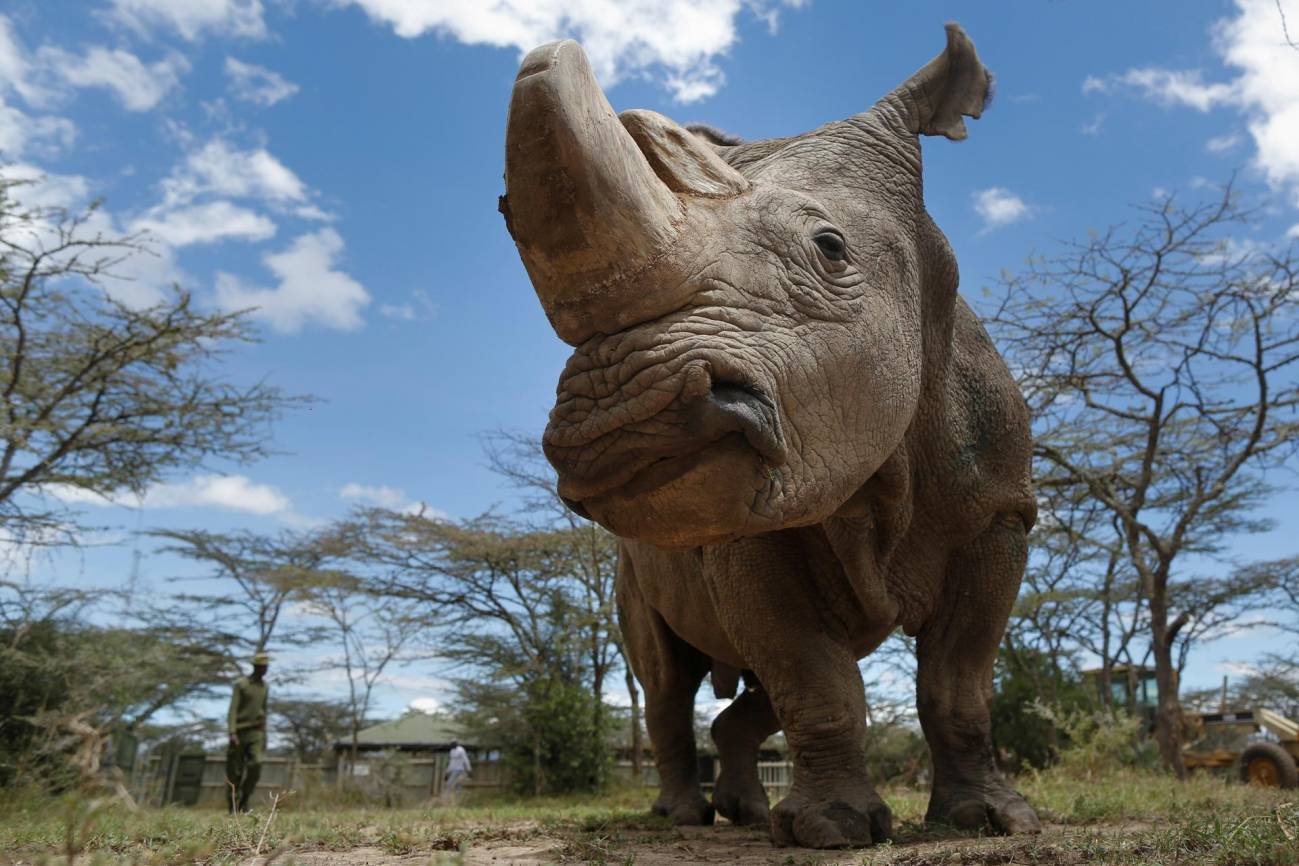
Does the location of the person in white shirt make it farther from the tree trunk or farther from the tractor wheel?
the tractor wheel

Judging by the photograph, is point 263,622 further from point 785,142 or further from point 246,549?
point 785,142

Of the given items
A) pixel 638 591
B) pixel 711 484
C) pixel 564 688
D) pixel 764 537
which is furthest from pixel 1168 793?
pixel 564 688

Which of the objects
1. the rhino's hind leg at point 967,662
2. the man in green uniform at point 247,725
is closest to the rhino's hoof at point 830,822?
the rhino's hind leg at point 967,662

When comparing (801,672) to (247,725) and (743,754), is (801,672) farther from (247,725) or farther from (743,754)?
(247,725)

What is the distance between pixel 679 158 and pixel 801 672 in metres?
2.02

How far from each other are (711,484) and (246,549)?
2792 cm

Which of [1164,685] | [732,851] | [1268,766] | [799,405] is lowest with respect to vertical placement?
[732,851]

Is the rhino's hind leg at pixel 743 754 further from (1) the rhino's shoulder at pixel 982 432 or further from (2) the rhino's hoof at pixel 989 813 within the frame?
(1) the rhino's shoulder at pixel 982 432

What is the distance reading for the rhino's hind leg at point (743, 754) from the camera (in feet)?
19.0

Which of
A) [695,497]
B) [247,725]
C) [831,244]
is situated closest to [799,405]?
[695,497]

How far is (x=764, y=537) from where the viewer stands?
399 cm

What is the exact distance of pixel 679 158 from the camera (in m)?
2.81

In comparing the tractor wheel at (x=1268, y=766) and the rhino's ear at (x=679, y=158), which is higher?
the rhino's ear at (x=679, y=158)

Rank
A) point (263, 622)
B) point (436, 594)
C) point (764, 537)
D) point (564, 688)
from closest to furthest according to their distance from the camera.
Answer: point (764, 537), point (564, 688), point (436, 594), point (263, 622)
